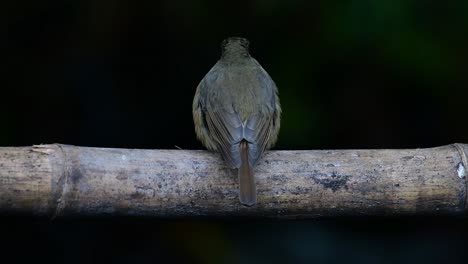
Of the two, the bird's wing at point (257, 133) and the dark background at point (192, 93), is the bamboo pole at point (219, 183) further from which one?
the dark background at point (192, 93)

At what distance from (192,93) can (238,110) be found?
204 centimetres

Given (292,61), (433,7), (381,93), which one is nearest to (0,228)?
(292,61)

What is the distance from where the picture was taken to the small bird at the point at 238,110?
4297mm

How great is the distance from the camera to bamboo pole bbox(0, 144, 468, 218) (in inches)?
142


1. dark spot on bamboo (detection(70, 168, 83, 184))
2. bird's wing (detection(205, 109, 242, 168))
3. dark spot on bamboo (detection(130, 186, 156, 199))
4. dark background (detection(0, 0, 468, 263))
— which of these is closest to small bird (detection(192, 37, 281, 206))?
bird's wing (detection(205, 109, 242, 168))

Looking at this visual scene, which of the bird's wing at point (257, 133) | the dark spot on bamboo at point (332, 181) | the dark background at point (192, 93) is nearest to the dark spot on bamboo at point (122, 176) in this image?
the bird's wing at point (257, 133)

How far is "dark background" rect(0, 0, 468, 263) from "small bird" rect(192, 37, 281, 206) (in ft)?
3.69

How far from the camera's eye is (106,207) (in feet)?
12.2

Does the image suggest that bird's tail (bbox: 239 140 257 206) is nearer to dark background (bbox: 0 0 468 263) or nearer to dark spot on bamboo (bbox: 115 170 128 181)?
dark spot on bamboo (bbox: 115 170 128 181)

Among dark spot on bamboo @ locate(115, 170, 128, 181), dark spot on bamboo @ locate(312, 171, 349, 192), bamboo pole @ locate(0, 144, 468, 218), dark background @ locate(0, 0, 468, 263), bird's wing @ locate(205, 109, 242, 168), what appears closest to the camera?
bamboo pole @ locate(0, 144, 468, 218)

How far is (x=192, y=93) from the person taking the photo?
6.67m

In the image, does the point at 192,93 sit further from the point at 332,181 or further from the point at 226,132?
the point at 332,181

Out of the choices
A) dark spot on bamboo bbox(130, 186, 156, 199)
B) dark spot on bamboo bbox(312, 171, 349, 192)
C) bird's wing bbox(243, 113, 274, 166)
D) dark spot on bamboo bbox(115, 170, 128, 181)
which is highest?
bird's wing bbox(243, 113, 274, 166)

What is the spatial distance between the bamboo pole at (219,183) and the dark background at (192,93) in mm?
2118
